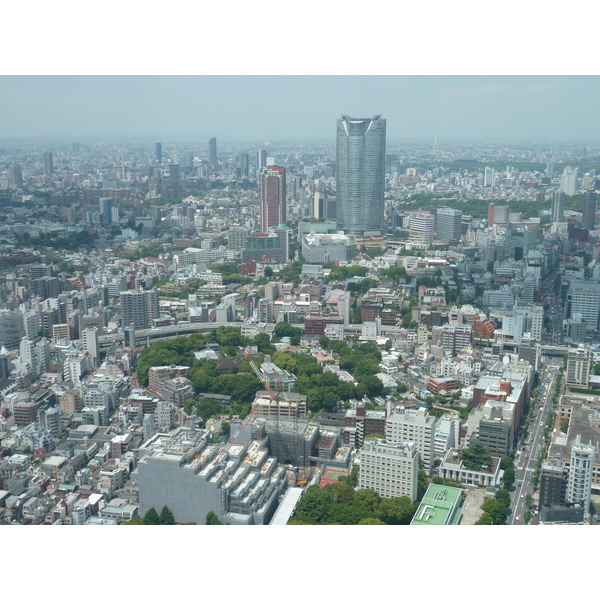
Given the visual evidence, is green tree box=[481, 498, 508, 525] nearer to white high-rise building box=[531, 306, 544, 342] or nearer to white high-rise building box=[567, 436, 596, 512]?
white high-rise building box=[567, 436, 596, 512]

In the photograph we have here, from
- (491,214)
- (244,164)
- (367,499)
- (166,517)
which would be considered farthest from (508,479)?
(244,164)

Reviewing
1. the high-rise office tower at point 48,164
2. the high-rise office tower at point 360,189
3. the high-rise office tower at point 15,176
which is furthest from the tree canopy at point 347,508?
the high-rise office tower at point 360,189

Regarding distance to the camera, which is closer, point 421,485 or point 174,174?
point 421,485

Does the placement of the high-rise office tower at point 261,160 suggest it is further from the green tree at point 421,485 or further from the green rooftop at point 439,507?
the green rooftop at point 439,507

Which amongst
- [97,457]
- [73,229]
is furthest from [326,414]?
[73,229]

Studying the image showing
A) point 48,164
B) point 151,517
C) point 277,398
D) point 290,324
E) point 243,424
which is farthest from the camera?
point 48,164

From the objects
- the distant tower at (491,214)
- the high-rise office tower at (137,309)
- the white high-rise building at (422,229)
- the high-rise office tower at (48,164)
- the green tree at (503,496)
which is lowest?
the green tree at (503,496)

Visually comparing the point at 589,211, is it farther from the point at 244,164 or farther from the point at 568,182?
the point at 244,164
